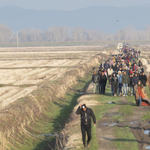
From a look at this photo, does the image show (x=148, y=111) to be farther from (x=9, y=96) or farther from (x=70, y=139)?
(x=9, y=96)

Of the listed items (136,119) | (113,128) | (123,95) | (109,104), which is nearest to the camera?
(113,128)

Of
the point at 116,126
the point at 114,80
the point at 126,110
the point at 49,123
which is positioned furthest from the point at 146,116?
the point at 114,80

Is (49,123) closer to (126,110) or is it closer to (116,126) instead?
(126,110)

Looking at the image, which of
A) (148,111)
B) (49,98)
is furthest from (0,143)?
(49,98)

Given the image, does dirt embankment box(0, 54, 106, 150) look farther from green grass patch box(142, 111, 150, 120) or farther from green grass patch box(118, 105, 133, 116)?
green grass patch box(142, 111, 150, 120)

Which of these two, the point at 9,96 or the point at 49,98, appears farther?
the point at 9,96

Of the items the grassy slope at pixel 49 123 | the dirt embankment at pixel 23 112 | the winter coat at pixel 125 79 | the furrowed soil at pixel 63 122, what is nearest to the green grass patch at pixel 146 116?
the furrowed soil at pixel 63 122

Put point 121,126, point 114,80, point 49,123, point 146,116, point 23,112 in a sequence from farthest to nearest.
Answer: point 114,80
point 49,123
point 23,112
point 146,116
point 121,126

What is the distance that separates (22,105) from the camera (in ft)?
55.6

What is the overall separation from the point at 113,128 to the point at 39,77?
2020cm

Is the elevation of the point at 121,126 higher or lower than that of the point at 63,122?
higher

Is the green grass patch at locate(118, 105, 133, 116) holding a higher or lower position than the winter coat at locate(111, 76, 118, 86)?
lower

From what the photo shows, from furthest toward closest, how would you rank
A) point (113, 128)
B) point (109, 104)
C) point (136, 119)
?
point (109, 104) < point (136, 119) < point (113, 128)

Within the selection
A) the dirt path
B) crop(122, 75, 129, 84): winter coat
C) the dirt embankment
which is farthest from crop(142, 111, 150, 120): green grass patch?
the dirt embankment
